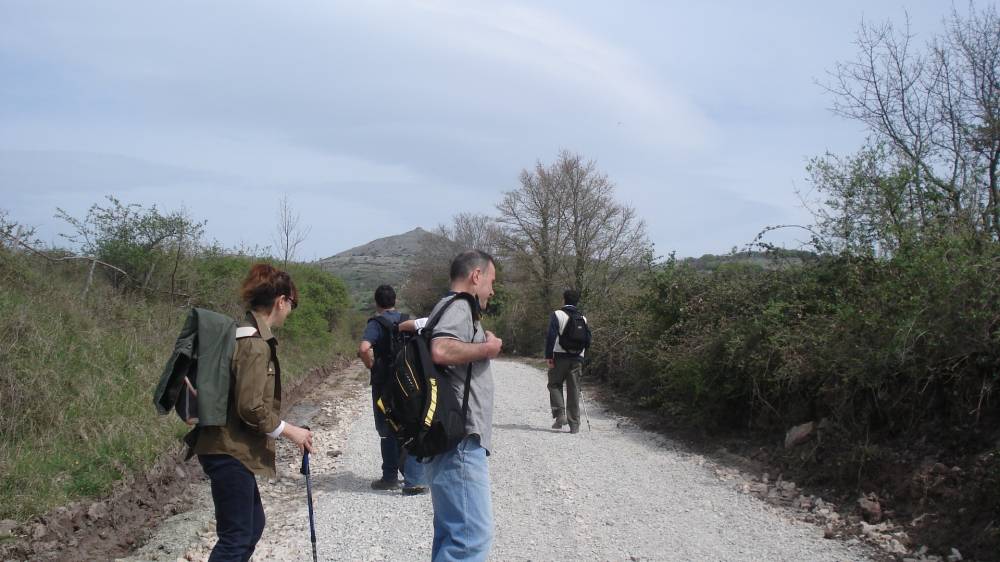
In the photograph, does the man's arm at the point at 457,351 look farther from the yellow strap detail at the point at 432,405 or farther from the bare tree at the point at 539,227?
the bare tree at the point at 539,227

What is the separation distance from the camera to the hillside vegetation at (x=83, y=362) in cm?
642

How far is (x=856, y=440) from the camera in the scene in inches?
291

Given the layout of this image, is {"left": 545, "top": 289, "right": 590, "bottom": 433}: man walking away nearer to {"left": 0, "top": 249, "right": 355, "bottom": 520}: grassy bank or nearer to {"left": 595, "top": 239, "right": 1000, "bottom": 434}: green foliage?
{"left": 595, "top": 239, "right": 1000, "bottom": 434}: green foliage

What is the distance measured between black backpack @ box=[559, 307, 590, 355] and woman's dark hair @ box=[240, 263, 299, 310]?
665cm

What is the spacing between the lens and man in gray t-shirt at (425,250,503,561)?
136 inches

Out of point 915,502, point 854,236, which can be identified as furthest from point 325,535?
point 854,236

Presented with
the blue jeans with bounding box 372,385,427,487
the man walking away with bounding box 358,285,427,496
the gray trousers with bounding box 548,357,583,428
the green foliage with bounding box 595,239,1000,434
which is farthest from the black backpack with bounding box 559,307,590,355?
the blue jeans with bounding box 372,385,427,487

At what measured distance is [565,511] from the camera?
6621 mm

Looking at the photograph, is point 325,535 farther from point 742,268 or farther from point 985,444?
point 742,268

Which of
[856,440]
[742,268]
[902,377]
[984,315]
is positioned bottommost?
[856,440]

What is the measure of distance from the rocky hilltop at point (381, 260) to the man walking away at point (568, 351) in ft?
68.3

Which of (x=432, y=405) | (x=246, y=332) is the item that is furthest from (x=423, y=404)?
(x=246, y=332)

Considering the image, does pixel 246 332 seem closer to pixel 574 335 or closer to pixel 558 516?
pixel 558 516

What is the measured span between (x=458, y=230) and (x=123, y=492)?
6203 cm
